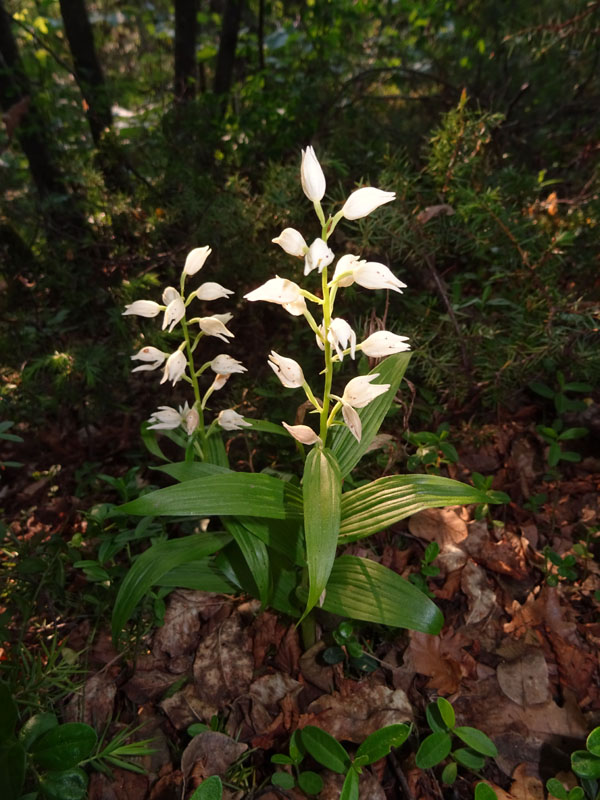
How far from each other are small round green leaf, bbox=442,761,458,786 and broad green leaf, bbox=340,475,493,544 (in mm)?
652

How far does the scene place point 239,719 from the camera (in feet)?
4.78

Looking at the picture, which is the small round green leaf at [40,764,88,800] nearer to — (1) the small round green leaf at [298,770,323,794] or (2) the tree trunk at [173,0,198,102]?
(1) the small round green leaf at [298,770,323,794]

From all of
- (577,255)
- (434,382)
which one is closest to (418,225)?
(434,382)

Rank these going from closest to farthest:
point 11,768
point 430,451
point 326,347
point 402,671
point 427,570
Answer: point 11,768, point 326,347, point 402,671, point 427,570, point 430,451

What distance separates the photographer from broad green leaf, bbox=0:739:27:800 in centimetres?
98

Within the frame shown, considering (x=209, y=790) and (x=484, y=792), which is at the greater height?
(x=209, y=790)

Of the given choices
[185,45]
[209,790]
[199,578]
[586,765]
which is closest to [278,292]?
[199,578]

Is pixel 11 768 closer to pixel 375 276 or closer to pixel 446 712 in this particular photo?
pixel 446 712

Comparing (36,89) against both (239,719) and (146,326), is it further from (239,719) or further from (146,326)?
(239,719)

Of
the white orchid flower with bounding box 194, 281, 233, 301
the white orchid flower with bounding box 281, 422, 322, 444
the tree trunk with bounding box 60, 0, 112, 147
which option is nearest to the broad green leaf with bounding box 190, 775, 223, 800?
the white orchid flower with bounding box 281, 422, 322, 444

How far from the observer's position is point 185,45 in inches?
151

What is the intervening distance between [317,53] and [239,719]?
13.6ft

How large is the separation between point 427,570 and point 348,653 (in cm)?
40

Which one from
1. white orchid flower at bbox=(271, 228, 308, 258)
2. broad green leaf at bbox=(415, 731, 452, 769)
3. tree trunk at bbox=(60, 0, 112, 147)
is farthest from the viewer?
tree trunk at bbox=(60, 0, 112, 147)
